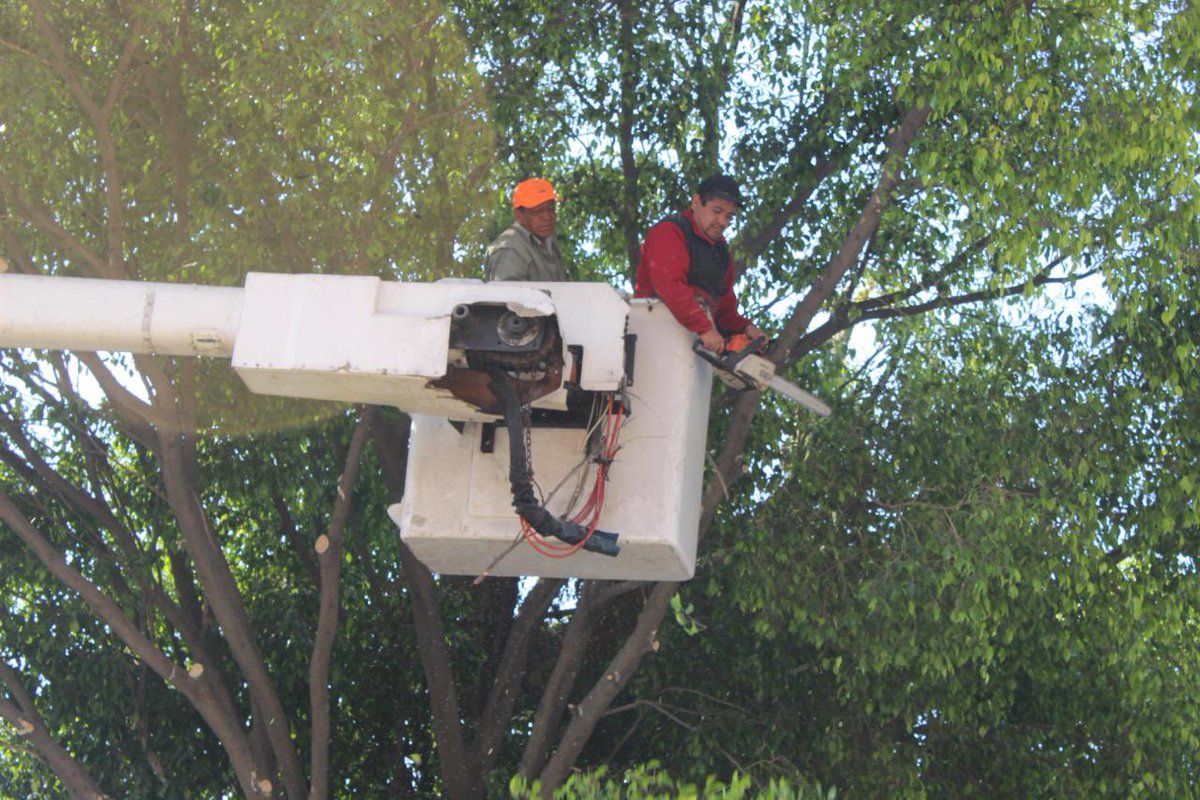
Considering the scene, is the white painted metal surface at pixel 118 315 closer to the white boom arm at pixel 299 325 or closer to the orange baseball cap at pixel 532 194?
the white boom arm at pixel 299 325

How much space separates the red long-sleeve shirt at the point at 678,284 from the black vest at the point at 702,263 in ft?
0.09

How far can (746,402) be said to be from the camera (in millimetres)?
9117

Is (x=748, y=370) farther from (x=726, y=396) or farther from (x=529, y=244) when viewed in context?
(x=726, y=396)

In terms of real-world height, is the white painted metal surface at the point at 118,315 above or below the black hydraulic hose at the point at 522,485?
above

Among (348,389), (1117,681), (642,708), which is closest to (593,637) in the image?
(642,708)

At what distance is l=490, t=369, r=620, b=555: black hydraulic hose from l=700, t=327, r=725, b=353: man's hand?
3.38 feet

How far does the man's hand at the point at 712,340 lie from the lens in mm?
7215

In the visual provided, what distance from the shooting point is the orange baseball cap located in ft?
26.4

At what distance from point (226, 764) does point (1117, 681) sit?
614 centimetres

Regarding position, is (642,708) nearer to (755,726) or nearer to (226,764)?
(755,726)

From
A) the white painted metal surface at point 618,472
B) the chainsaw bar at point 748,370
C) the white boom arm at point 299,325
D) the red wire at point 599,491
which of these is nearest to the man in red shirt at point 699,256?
the chainsaw bar at point 748,370

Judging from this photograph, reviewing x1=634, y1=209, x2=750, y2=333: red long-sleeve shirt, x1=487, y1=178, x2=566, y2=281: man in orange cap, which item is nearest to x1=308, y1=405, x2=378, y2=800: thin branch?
x1=487, y1=178, x2=566, y2=281: man in orange cap

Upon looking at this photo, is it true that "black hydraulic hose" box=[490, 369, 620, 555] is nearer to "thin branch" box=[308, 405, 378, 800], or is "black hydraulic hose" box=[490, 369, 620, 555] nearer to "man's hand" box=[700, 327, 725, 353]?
"man's hand" box=[700, 327, 725, 353]

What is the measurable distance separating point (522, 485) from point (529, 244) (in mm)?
1963
